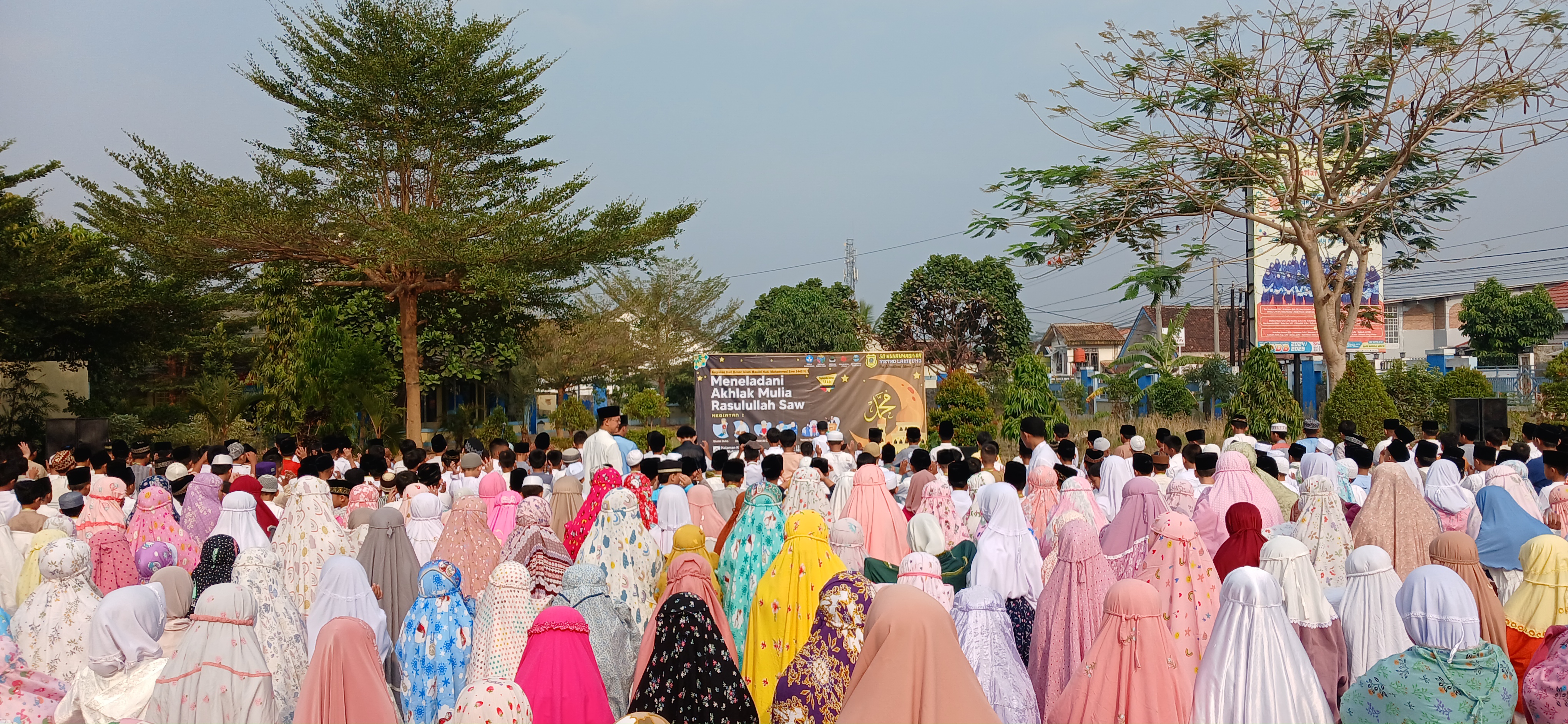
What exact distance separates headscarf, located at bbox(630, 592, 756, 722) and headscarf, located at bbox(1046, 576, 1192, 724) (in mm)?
1233

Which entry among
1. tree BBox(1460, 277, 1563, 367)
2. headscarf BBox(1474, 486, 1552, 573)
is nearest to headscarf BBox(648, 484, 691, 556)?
headscarf BBox(1474, 486, 1552, 573)

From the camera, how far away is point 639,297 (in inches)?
1478

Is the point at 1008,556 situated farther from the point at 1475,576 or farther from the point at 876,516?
the point at 1475,576

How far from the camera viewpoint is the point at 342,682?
3.78 m

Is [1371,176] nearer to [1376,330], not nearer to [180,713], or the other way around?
[1376,330]

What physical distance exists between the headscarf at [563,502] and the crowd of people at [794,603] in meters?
0.02

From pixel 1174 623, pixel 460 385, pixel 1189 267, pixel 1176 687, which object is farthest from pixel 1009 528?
pixel 460 385

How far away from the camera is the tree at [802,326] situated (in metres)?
34.4

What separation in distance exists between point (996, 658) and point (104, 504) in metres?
6.07

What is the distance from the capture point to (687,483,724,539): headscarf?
7184mm

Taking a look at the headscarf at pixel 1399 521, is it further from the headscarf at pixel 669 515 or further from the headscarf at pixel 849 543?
the headscarf at pixel 669 515

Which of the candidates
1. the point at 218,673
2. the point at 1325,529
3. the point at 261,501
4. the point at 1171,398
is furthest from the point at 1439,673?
the point at 1171,398

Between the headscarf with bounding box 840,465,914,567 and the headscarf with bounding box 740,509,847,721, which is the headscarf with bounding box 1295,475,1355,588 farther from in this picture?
the headscarf with bounding box 740,509,847,721

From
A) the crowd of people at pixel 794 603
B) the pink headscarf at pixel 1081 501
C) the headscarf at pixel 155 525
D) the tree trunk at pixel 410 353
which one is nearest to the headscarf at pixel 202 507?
the crowd of people at pixel 794 603
